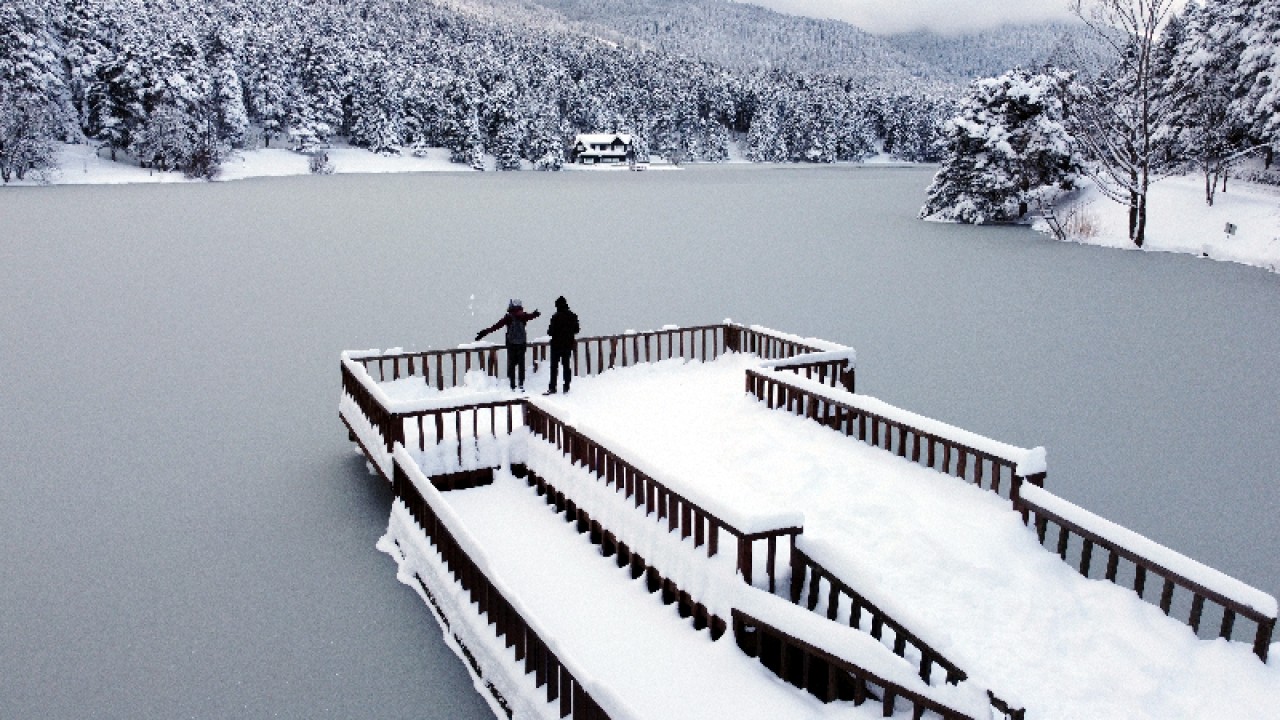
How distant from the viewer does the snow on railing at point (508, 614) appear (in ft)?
15.8

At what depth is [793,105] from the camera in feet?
459

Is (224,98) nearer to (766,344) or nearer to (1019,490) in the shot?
(766,344)

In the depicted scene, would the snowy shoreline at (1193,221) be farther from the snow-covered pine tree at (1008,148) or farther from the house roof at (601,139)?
the house roof at (601,139)

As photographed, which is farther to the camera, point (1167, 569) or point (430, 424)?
point (430, 424)

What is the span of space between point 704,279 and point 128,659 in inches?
912

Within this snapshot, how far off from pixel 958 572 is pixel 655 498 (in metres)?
2.73

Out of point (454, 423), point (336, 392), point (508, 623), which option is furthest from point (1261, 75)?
point (508, 623)

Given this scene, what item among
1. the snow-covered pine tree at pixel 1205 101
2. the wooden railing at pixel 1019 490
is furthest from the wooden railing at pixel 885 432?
the snow-covered pine tree at pixel 1205 101

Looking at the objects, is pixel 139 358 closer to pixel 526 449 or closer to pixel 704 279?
pixel 526 449

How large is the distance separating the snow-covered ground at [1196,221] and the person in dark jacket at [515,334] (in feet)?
92.4

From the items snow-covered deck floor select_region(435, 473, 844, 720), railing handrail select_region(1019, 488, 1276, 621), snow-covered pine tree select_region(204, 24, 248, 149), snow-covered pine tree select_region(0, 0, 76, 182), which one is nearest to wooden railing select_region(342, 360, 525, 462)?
snow-covered deck floor select_region(435, 473, 844, 720)

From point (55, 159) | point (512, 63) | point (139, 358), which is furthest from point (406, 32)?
point (139, 358)

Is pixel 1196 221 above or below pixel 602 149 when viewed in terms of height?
below

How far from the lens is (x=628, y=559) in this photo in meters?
8.01
